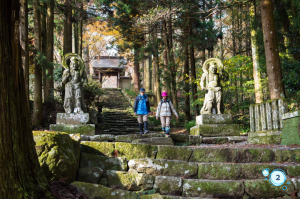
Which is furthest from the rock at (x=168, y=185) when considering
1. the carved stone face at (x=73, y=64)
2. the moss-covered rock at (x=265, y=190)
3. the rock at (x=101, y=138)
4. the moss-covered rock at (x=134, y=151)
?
the carved stone face at (x=73, y=64)

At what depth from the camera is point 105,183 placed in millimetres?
4973

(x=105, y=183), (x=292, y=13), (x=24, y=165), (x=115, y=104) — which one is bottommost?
(x=105, y=183)

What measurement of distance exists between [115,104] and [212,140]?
1191 centimetres

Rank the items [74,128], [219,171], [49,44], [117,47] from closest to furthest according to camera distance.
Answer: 1. [219,171]
2. [74,128]
3. [49,44]
4. [117,47]

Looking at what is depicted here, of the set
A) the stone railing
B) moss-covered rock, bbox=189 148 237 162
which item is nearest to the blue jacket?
moss-covered rock, bbox=189 148 237 162

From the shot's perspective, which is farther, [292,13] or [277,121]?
[292,13]

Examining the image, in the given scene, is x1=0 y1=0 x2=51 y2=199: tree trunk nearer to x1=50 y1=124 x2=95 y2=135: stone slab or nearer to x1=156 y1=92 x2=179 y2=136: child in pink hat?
x1=50 y1=124 x2=95 y2=135: stone slab

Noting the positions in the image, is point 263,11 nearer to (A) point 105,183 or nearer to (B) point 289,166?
(B) point 289,166

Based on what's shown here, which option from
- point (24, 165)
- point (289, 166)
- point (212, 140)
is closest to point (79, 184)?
point (24, 165)

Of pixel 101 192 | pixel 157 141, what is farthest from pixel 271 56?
pixel 101 192

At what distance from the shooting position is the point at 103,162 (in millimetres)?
5535

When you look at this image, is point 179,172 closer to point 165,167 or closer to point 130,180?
point 165,167

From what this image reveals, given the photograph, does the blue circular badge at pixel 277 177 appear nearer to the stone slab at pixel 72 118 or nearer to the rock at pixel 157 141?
the rock at pixel 157 141

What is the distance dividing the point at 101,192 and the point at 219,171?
2.32 metres
